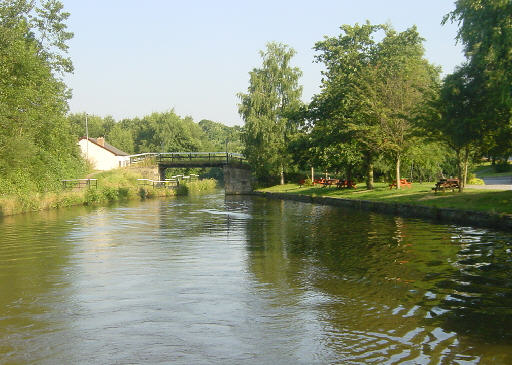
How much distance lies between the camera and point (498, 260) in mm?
13422

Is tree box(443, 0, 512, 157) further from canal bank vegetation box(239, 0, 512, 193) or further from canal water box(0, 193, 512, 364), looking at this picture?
canal water box(0, 193, 512, 364)

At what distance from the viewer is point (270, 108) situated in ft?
195

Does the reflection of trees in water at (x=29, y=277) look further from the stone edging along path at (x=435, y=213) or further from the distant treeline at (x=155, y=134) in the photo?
the distant treeline at (x=155, y=134)

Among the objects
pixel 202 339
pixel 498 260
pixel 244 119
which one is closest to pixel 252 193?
pixel 244 119

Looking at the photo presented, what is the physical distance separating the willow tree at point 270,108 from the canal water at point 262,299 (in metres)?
38.0

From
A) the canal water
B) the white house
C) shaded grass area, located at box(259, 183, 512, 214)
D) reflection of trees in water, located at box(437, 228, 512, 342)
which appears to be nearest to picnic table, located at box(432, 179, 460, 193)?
shaded grass area, located at box(259, 183, 512, 214)

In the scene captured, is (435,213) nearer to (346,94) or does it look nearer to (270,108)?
(346,94)

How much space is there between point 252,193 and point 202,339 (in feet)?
180

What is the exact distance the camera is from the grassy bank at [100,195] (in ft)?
105

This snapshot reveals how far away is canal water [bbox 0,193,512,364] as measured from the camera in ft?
24.3

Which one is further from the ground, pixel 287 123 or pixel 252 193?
pixel 287 123

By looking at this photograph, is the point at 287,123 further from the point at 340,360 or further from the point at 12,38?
the point at 340,360

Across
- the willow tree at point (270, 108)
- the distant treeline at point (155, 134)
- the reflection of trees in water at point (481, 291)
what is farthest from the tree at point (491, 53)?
the distant treeline at point (155, 134)

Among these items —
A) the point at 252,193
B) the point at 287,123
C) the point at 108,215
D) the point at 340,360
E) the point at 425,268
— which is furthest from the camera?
the point at 252,193
